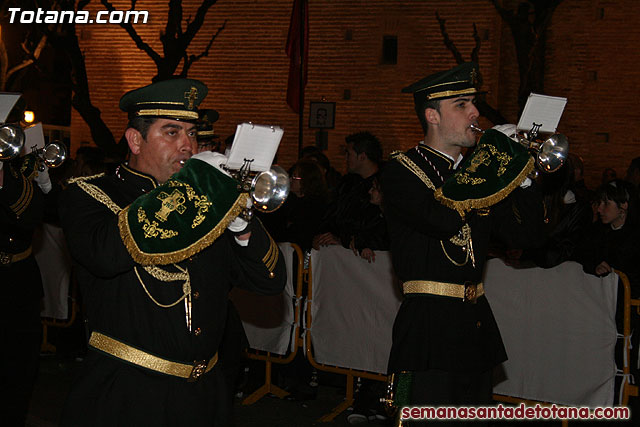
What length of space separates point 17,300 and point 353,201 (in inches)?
118

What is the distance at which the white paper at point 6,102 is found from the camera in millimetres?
4871

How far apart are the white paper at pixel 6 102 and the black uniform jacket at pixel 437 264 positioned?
2313 mm

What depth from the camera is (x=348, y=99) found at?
20.1 meters

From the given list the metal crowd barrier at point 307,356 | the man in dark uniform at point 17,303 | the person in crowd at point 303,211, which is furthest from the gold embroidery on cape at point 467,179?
the person in crowd at point 303,211

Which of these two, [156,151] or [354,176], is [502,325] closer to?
[354,176]

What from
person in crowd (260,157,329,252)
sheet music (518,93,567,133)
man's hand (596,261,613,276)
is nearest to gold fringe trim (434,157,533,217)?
sheet music (518,93,567,133)

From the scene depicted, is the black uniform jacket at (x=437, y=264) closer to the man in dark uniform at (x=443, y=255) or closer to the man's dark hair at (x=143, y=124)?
the man in dark uniform at (x=443, y=255)

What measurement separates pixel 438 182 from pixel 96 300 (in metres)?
1.81

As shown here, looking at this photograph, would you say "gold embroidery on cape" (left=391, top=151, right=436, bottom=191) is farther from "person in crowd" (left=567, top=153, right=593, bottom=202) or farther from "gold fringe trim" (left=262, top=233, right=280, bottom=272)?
"person in crowd" (left=567, top=153, right=593, bottom=202)

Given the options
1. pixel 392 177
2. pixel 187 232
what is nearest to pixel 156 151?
pixel 187 232

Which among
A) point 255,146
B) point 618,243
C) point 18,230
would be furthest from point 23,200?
point 618,243

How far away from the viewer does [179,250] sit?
111 inches

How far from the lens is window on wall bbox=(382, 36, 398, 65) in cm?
1994

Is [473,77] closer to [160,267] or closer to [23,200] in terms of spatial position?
[160,267]
